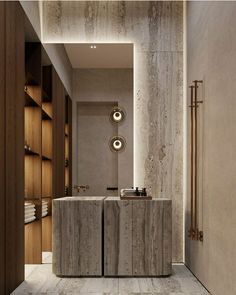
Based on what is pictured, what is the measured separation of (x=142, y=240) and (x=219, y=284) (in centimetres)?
99

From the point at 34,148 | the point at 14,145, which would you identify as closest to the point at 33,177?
the point at 34,148

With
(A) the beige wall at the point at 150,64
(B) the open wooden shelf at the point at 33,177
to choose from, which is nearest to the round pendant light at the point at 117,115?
(A) the beige wall at the point at 150,64

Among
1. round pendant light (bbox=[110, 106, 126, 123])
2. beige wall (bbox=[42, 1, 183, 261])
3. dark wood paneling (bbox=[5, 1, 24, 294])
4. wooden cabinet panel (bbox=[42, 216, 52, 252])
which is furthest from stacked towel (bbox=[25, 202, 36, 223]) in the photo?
round pendant light (bbox=[110, 106, 126, 123])

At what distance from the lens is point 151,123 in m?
5.01

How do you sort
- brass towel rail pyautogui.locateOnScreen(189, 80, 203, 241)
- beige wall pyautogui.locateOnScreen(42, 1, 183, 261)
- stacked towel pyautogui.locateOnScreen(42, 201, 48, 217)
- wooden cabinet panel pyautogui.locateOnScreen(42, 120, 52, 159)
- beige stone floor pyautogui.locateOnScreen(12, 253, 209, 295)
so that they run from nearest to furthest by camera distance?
beige stone floor pyautogui.locateOnScreen(12, 253, 209, 295) < brass towel rail pyautogui.locateOnScreen(189, 80, 203, 241) < stacked towel pyautogui.locateOnScreen(42, 201, 48, 217) < beige wall pyautogui.locateOnScreen(42, 1, 183, 261) < wooden cabinet panel pyautogui.locateOnScreen(42, 120, 52, 159)

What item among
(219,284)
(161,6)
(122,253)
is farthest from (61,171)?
(219,284)

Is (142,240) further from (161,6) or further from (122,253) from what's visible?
(161,6)

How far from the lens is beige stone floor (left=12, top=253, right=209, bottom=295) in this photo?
11.8ft

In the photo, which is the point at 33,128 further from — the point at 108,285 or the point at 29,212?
the point at 108,285

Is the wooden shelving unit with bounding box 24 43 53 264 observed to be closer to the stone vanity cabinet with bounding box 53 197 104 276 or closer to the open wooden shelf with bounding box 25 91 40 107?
the open wooden shelf with bounding box 25 91 40 107

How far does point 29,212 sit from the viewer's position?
432 cm

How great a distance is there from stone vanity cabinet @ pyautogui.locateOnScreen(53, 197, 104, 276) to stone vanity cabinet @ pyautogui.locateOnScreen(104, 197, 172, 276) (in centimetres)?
8

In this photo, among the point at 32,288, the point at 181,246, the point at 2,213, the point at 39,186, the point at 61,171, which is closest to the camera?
the point at 2,213

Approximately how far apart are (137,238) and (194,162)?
33.6 inches
